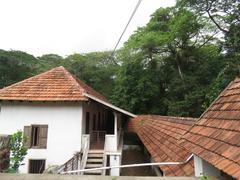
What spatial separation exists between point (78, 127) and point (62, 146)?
128 centimetres

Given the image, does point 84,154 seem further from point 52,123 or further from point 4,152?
point 4,152

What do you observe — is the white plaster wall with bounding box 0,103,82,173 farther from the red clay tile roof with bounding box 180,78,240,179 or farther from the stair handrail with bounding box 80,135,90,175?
the red clay tile roof with bounding box 180,78,240,179

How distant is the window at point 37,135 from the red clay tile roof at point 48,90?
5.15 feet

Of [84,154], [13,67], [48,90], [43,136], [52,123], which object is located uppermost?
[13,67]

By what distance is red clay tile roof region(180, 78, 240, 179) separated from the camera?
8.97ft

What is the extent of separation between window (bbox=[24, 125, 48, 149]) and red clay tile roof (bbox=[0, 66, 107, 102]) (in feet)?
5.15

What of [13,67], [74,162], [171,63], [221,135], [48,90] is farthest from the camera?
[13,67]

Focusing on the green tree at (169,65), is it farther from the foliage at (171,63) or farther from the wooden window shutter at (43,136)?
the wooden window shutter at (43,136)

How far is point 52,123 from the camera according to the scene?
14.1 m

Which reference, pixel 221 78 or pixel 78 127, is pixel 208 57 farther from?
pixel 78 127

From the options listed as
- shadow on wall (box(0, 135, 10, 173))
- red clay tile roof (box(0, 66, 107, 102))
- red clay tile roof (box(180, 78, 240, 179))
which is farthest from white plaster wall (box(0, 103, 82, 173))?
red clay tile roof (box(180, 78, 240, 179))

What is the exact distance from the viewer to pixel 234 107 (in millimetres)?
3674

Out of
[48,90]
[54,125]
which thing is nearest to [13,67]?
[48,90]

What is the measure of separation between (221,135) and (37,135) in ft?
40.2
